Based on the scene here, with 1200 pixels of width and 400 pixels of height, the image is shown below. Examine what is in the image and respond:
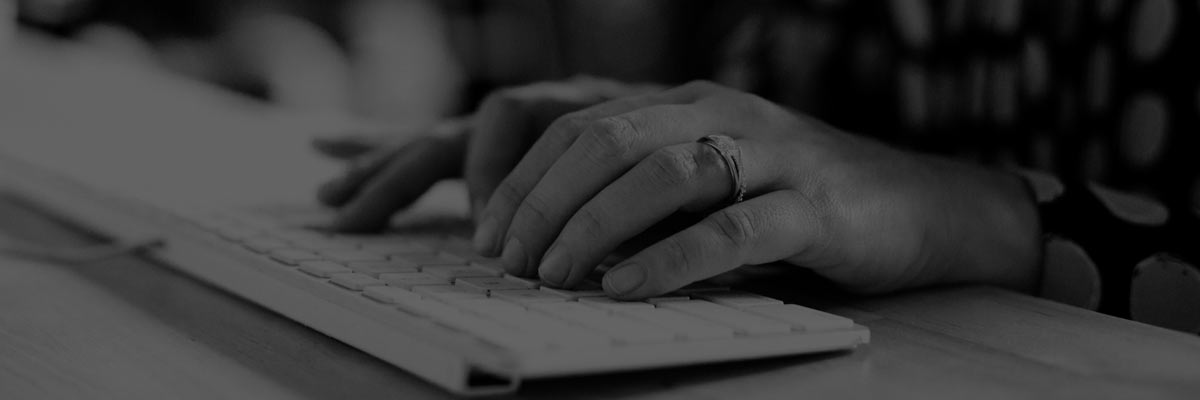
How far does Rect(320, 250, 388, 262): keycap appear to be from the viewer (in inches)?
21.6

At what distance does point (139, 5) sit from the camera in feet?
6.91

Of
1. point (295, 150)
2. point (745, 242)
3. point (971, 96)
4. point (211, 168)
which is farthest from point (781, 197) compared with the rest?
point (295, 150)

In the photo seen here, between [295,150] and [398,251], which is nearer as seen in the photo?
[398,251]

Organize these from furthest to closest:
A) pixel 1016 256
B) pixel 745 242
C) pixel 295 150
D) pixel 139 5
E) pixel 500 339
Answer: pixel 139 5 < pixel 295 150 < pixel 1016 256 < pixel 745 242 < pixel 500 339

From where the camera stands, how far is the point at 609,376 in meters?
0.41

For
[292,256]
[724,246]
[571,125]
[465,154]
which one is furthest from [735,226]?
[465,154]

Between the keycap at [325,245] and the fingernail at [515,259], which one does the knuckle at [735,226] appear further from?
the keycap at [325,245]

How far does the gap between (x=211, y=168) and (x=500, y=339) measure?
0.59m

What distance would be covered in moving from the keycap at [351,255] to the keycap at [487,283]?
0.07 metres

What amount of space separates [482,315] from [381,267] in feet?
0.41

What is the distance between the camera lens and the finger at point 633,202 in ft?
1.69

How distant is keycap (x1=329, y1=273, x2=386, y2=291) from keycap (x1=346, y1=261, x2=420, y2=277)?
0.5 inches

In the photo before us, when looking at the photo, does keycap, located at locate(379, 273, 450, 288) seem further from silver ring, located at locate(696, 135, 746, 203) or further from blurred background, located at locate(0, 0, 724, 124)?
blurred background, located at locate(0, 0, 724, 124)

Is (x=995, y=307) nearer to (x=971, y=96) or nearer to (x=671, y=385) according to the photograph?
(x=671, y=385)
